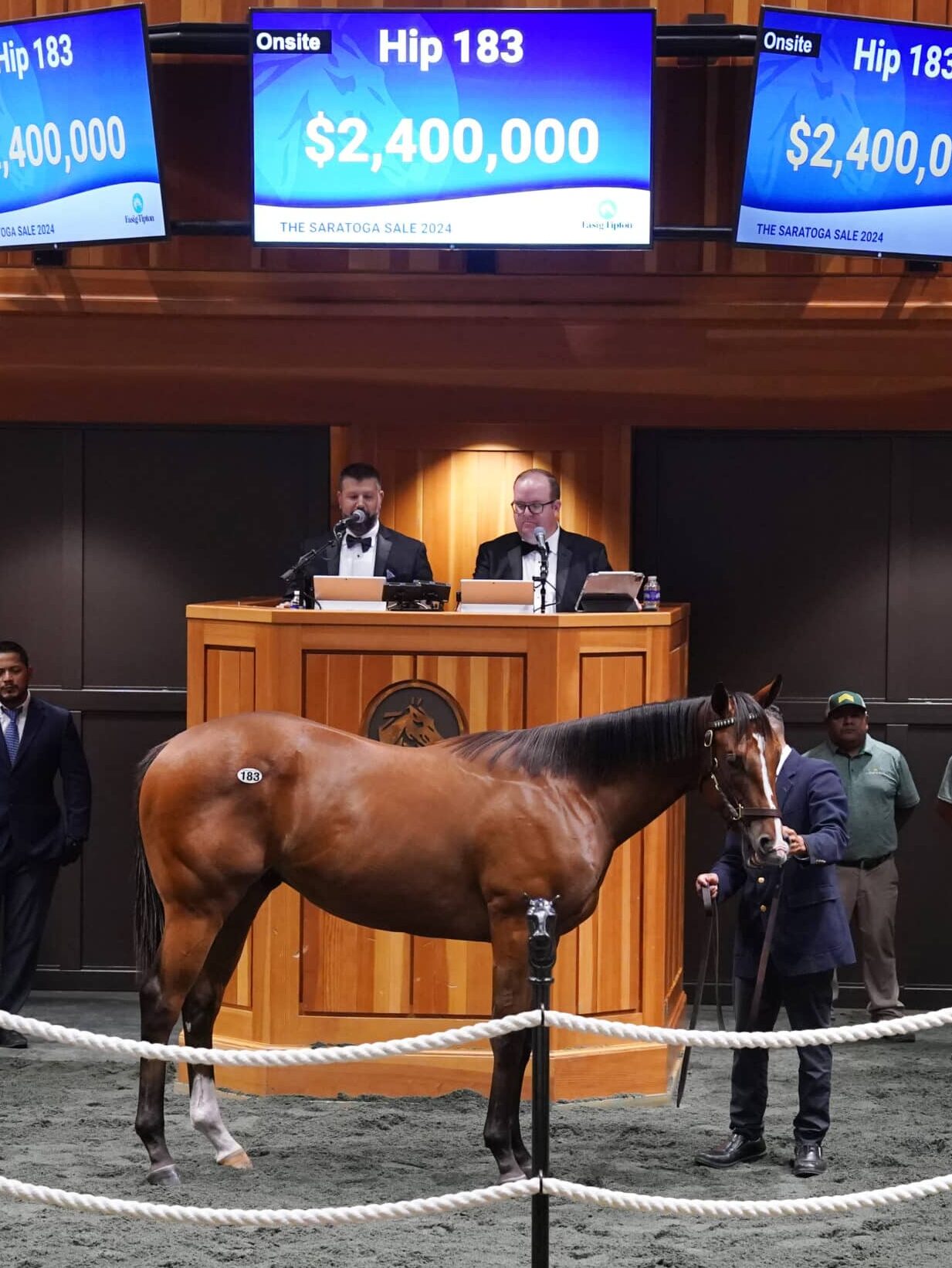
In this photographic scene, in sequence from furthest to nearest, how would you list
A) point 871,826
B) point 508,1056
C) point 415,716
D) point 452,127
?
point 871,826 < point 452,127 < point 415,716 < point 508,1056

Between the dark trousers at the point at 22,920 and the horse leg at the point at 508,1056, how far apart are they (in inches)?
119

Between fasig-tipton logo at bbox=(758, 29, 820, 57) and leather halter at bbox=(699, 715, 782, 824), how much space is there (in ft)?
10.5

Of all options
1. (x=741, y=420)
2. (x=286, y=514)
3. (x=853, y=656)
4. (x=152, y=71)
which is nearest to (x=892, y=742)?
(x=853, y=656)

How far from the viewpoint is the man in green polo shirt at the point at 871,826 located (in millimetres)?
7949

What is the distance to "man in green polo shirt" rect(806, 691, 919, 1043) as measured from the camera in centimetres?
795

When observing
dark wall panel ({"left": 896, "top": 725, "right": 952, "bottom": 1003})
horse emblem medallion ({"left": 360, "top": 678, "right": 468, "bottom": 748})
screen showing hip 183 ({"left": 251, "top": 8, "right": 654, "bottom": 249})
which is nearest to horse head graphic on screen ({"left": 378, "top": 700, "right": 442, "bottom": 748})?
horse emblem medallion ({"left": 360, "top": 678, "right": 468, "bottom": 748})

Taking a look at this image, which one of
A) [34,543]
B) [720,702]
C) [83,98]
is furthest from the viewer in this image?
[34,543]

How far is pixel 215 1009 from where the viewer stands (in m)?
5.95

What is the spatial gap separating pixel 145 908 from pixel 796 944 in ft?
7.50

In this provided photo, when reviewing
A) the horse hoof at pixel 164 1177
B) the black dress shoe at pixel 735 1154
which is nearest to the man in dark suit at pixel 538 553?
the black dress shoe at pixel 735 1154

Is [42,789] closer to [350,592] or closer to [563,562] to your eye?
[350,592]

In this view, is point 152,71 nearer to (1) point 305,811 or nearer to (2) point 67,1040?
(1) point 305,811

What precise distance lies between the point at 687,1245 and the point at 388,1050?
1.38 metres

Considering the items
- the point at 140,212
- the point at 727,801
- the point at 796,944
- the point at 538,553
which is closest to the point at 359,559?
the point at 538,553
